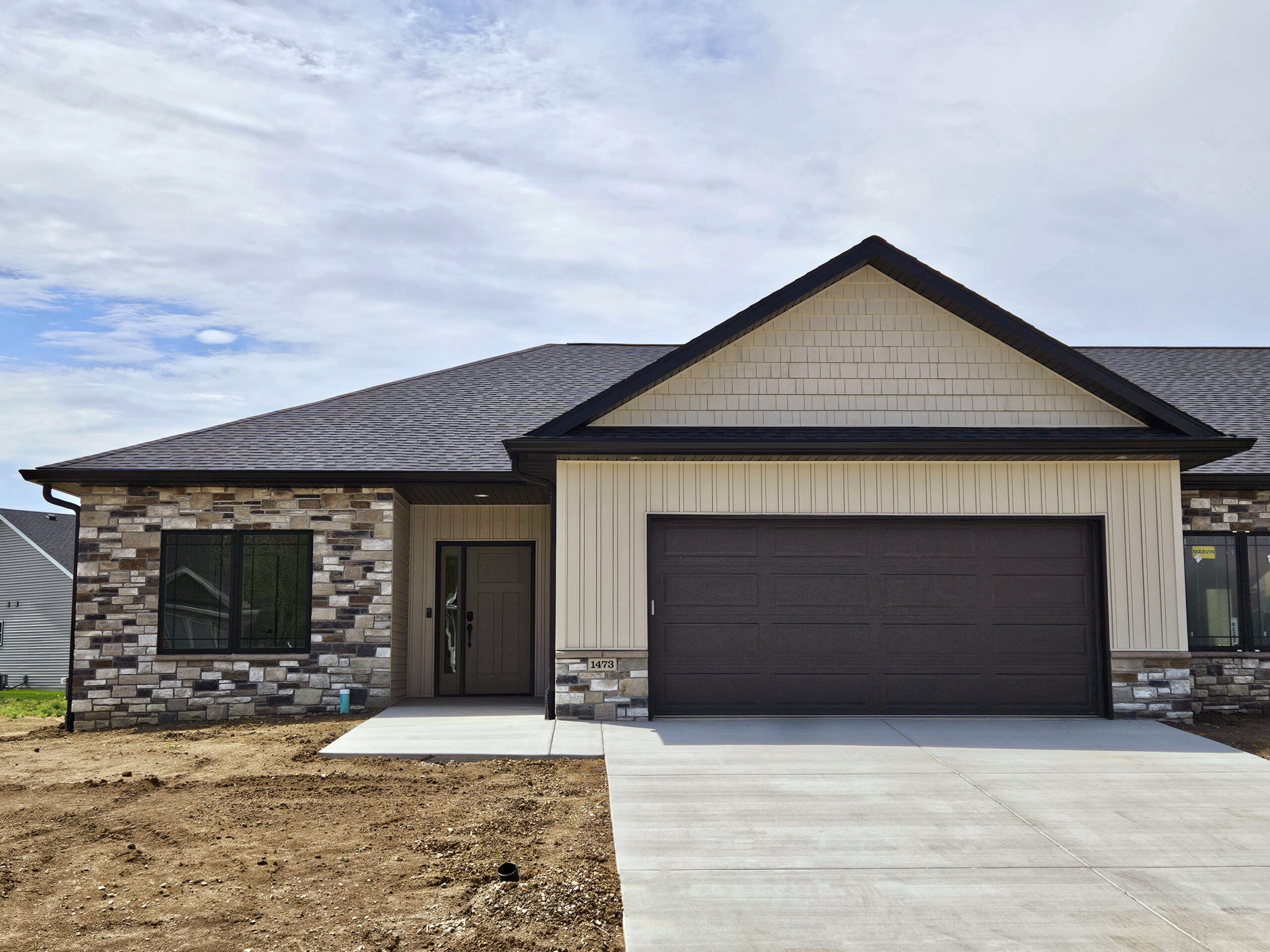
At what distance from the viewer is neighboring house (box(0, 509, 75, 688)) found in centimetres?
2227

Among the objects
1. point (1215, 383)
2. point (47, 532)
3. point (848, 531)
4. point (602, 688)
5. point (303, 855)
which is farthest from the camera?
point (47, 532)

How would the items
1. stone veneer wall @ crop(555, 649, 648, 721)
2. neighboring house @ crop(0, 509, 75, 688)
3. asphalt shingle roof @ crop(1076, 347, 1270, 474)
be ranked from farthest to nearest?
neighboring house @ crop(0, 509, 75, 688), asphalt shingle roof @ crop(1076, 347, 1270, 474), stone veneer wall @ crop(555, 649, 648, 721)

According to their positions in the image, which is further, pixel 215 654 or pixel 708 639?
pixel 215 654

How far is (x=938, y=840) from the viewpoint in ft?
19.3

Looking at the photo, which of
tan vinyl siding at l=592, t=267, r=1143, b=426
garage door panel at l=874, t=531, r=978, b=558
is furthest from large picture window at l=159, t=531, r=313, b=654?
garage door panel at l=874, t=531, r=978, b=558

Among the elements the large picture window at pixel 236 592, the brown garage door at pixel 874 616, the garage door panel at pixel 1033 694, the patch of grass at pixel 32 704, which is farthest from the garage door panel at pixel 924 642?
the patch of grass at pixel 32 704

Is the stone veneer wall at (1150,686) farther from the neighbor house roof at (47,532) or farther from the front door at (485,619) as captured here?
the neighbor house roof at (47,532)

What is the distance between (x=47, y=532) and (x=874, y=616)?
73.9ft

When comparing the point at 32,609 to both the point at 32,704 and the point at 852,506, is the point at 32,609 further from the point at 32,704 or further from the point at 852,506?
the point at 852,506

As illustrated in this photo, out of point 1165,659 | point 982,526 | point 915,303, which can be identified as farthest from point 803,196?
point 1165,659

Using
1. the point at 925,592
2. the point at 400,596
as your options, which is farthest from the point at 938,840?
the point at 400,596

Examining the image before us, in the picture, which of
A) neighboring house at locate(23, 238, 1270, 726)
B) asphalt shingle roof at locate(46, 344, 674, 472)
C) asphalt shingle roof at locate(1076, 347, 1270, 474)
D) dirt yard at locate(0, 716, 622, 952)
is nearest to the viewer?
dirt yard at locate(0, 716, 622, 952)

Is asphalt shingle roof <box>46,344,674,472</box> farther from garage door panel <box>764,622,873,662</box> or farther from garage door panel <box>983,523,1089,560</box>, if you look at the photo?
garage door panel <box>983,523,1089,560</box>

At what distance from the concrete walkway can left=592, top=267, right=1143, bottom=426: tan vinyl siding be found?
3.32m
